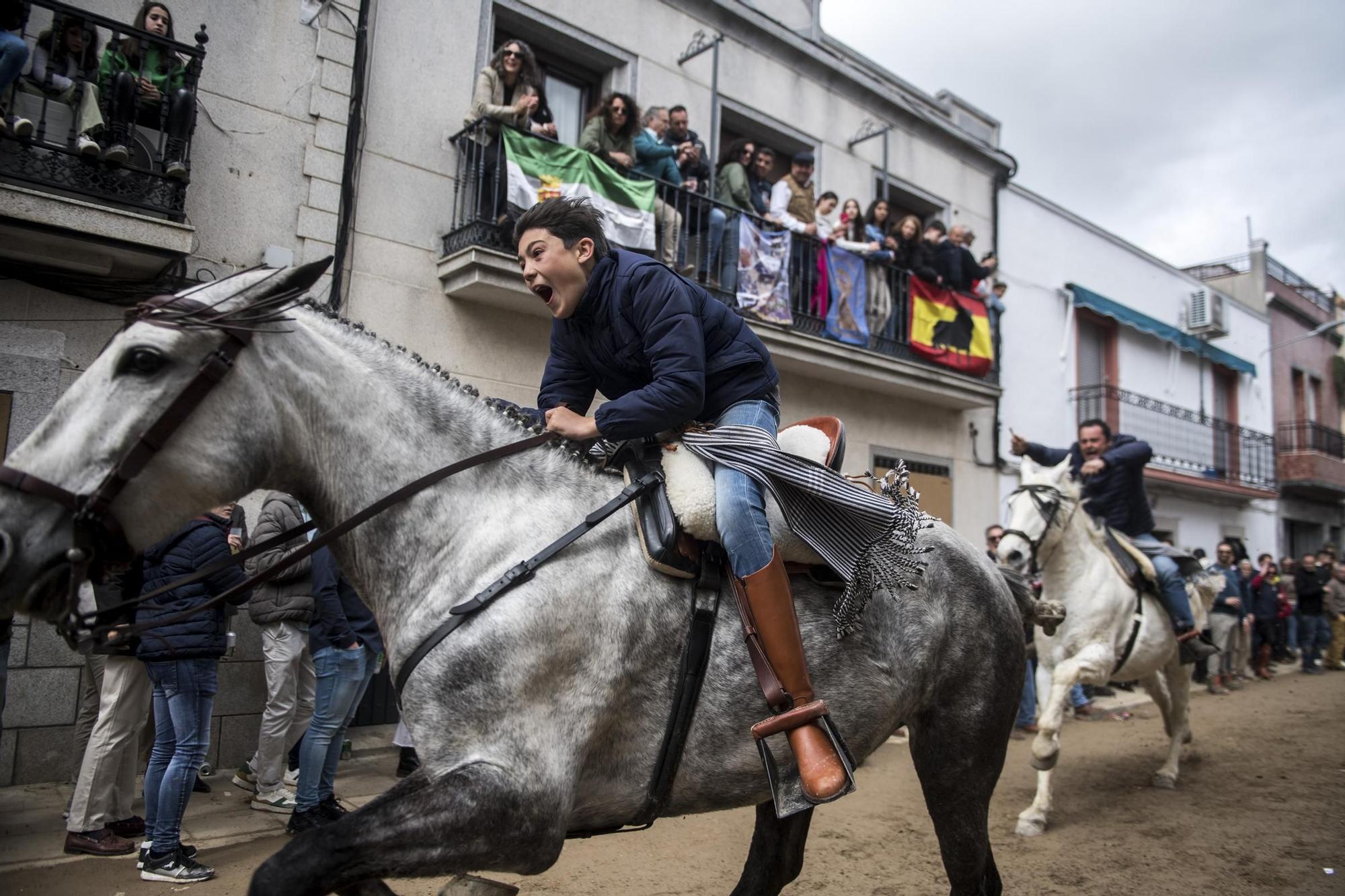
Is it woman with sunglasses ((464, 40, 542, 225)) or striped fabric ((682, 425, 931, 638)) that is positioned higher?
woman with sunglasses ((464, 40, 542, 225))

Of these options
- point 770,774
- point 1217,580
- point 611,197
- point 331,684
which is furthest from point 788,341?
point 770,774

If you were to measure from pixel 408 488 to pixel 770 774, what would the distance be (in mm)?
1345

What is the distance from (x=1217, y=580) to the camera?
25.9 ft

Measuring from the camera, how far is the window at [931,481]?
39.8 ft

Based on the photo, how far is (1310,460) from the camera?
21.6 metres

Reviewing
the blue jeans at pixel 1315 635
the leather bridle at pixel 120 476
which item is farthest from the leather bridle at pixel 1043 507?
the blue jeans at pixel 1315 635

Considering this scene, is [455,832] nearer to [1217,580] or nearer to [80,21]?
[80,21]

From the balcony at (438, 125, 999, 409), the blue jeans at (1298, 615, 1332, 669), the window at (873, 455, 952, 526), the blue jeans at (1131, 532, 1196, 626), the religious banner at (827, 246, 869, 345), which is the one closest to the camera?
the blue jeans at (1131, 532, 1196, 626)

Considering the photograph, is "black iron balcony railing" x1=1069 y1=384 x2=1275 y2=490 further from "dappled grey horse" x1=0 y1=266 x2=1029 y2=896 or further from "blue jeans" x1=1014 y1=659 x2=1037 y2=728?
"dappled grey horse" x1=0 y1=266 x2=1029 y2=896

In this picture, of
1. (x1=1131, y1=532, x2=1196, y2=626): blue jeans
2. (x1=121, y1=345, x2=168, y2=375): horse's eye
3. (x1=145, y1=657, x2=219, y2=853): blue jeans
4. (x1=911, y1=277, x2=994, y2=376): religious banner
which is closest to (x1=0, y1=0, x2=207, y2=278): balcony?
(x1=145, y1=657, x2=219, y2=853): blue jeans

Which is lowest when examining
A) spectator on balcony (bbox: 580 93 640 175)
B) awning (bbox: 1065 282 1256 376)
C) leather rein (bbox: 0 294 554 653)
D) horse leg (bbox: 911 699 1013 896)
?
horse leg (bbox: 911 699 1013 896)

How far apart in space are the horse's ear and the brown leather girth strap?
1.46 meters

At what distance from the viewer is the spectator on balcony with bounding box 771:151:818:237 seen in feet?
34.5

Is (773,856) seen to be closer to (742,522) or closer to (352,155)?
(742,522)
